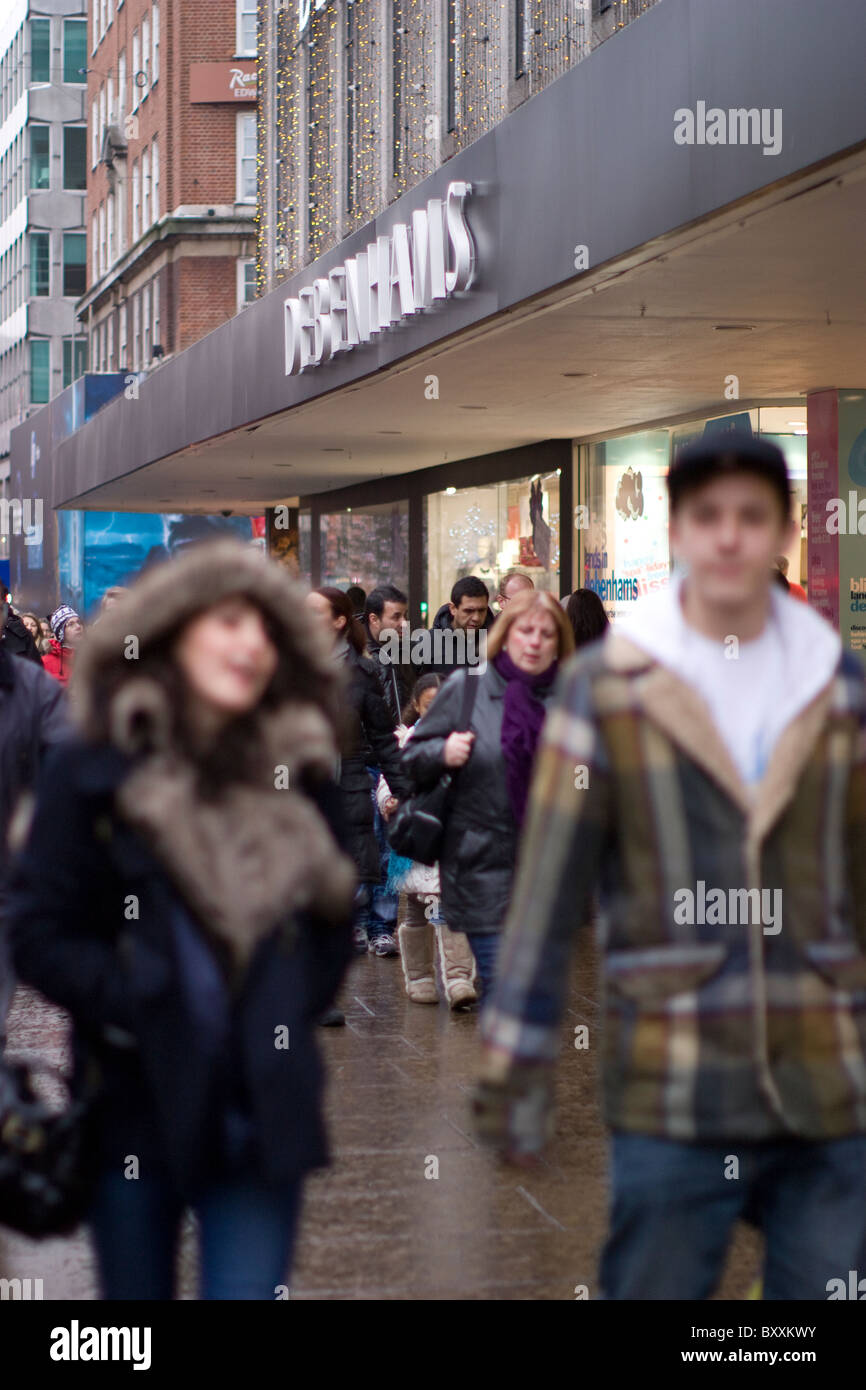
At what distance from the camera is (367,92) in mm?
20719

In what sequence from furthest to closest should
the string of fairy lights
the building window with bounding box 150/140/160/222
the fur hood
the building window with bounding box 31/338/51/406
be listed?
the building window with bounding box 31/338/51/406 < the building window with bounding box 150/140/160/222 < the string of fairy lights < the fur hood

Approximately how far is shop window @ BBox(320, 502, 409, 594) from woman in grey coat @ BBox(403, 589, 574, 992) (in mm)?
18226

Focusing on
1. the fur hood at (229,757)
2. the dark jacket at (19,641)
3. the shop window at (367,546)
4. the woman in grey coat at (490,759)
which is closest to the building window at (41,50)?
the shop window at (367,546)

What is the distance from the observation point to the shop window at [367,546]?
25.7 m

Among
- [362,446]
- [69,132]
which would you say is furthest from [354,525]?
[69,132]

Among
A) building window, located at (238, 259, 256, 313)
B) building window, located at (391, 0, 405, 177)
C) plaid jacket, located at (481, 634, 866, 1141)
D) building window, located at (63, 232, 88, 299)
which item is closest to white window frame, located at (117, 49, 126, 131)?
building window, located at (238, 259, 256, 313)

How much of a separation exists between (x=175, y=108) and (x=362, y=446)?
94.9 feet

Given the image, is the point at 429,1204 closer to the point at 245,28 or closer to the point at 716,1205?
the point at 716,1205

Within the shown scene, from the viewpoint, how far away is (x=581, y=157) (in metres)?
9.88

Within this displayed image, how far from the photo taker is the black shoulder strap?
6805 millimetres

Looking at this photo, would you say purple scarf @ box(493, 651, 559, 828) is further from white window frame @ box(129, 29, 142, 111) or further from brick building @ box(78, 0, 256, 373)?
white window frame @ box(129, 29, 142, 111)

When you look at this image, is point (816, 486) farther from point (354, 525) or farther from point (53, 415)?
point (53, 415)

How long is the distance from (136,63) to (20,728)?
50.2 meters

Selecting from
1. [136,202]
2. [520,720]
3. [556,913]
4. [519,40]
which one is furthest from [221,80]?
[556,913]
